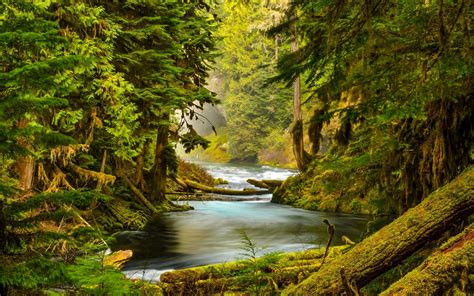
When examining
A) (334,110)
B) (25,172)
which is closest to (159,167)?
(25,172)

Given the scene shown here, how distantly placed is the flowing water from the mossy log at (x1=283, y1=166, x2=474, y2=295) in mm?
4672

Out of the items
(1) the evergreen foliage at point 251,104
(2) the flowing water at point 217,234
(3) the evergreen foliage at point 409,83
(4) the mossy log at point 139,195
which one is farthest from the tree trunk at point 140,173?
(1) the evergreen foliage at point 251,104

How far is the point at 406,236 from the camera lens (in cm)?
297

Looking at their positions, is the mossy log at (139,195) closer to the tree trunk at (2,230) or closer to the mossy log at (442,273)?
the tree trunk at (2,230)

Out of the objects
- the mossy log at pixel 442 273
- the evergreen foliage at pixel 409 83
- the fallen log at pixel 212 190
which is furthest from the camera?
the fallen log at pixel 212 190

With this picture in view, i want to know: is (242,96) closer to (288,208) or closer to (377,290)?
(288,208)

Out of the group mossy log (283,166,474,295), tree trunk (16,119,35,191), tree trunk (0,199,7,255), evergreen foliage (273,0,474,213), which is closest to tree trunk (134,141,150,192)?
tree trunk (16,119,35,191)

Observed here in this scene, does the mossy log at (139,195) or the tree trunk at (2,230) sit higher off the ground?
the tree trunk at (2,230)

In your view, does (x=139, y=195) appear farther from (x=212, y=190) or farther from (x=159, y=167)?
(x=212, y=190)

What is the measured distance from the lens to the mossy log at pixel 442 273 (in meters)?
2.47

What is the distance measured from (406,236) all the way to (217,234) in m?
9.62

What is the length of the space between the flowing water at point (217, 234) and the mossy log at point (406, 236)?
467 centimetres

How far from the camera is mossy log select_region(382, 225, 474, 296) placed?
2475mm

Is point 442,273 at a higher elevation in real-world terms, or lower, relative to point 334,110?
lower
